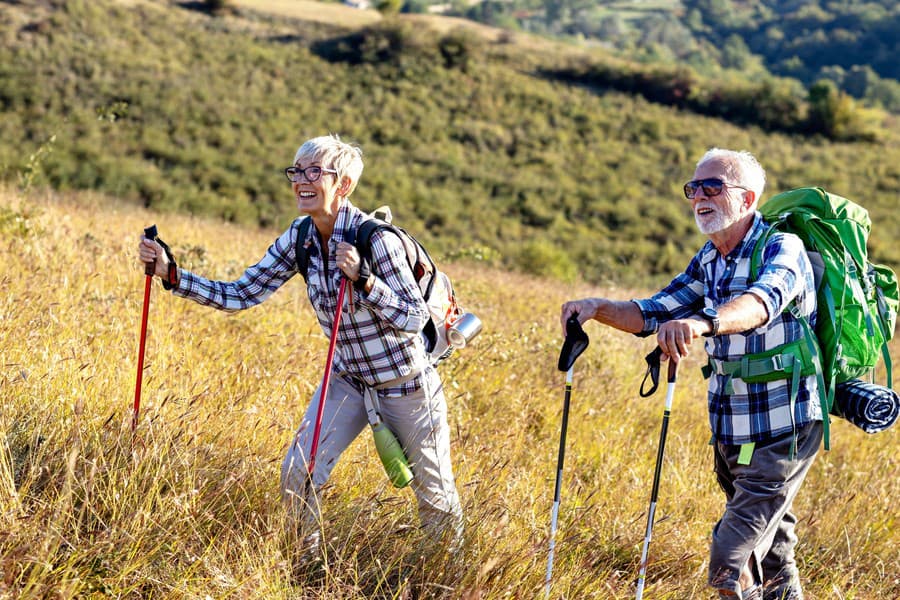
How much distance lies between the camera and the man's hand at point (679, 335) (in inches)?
110

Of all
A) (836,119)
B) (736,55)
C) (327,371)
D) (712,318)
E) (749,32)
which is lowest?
(327,371)

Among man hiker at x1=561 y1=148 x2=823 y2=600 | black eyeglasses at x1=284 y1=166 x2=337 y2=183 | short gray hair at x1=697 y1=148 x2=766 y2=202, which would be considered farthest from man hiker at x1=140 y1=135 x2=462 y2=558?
short gray hair at x1=697 y1=148 x2=766 y2=202

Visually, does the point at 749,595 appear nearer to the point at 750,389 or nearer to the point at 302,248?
the point at 750,389

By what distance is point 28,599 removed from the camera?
2.49 metres

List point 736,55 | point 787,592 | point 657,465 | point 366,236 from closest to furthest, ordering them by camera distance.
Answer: point 657,465
point 366,236
point 787,592
point 736,55

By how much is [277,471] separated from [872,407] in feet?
8.07

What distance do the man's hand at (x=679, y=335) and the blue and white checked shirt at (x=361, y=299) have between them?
36.3 inches

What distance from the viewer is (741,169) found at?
333 cm

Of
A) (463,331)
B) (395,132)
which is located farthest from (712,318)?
(395,132)

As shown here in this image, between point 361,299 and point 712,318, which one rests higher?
point 712,318

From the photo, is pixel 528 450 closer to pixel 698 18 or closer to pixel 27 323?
pixel 27 323

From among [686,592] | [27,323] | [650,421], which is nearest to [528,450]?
[686,592]

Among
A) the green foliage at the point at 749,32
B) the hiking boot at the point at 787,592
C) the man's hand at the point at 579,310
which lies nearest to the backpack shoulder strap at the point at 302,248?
the man's hand at the point at 579,310

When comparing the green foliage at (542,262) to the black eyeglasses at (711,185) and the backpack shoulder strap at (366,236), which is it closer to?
the black eyeglasses at (711,185)
